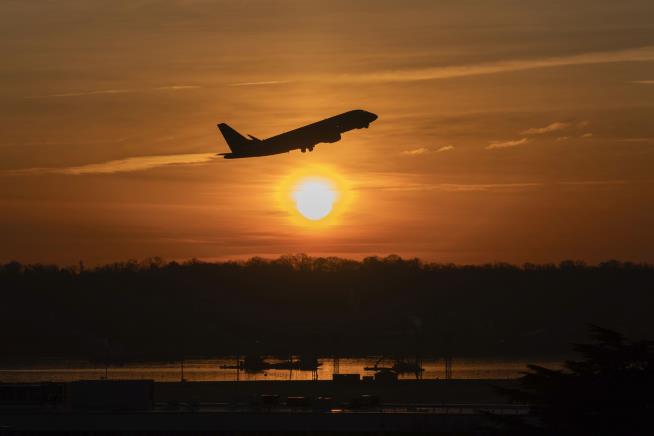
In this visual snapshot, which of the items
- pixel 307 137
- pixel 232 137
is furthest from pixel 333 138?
pixel 232 137

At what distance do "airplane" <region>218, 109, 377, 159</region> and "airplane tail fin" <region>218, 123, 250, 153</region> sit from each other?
660cm

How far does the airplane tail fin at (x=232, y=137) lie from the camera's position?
18512 cm

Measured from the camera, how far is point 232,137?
189 m

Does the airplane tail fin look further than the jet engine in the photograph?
Yes

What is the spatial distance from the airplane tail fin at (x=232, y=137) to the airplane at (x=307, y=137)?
21.7 feet

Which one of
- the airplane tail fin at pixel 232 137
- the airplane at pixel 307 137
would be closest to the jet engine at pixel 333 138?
the airplane at pixel 307 137

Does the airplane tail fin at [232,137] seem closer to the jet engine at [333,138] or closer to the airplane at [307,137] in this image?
the airplane at [307,137]

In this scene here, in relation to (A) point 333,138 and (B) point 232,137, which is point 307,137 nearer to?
(A) point 333,138

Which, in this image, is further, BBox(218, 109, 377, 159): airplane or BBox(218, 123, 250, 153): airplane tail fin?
BBox(218, 123, 250, 153): airplane tail fin

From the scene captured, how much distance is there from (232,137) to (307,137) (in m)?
27.3

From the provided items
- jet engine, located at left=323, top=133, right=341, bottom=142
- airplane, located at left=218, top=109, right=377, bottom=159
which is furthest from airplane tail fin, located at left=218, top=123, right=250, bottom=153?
jet engine, located at left=323, top=133, right=341, bottom=142

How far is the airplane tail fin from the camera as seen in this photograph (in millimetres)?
185125

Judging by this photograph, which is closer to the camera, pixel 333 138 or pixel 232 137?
pixel 333 138

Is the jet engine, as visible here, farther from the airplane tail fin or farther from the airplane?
the airplane tail fin
